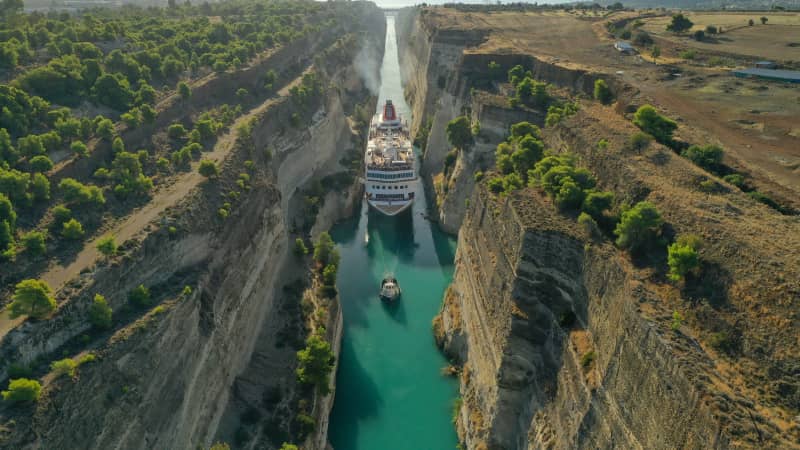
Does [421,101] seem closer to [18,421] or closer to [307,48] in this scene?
[307,48]

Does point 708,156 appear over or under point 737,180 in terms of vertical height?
over

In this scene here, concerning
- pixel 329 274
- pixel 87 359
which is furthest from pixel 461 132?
pixel 87 359

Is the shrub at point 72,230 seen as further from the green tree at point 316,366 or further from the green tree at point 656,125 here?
the green tree at point 656,125

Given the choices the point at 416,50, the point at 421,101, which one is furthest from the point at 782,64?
the point at 416,50

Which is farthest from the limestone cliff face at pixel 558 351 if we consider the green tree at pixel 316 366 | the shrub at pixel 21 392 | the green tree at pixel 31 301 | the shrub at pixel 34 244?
the shrub at pixel 34 244

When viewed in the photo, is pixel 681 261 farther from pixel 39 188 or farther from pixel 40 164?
pixel 40 164

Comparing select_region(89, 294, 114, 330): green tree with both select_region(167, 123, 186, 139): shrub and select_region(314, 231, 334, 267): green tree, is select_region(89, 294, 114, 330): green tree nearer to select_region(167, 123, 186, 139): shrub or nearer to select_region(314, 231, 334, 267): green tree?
select_region(314, 231, 334, 267): green tree

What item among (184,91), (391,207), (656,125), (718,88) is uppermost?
(718,88)
